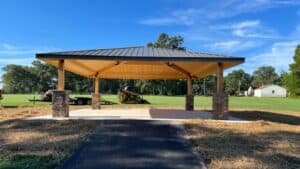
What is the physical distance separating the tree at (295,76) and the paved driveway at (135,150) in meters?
54.8

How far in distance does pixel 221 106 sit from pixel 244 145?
448 cm

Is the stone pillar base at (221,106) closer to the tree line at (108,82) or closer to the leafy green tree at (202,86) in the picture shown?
the tree line at (108,82)

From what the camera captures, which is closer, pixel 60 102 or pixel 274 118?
pixel 60 102

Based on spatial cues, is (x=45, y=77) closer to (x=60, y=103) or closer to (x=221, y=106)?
(x=60, y=103)

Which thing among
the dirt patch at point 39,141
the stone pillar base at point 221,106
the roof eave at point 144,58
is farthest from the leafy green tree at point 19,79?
the stone pillar base at point 221,106

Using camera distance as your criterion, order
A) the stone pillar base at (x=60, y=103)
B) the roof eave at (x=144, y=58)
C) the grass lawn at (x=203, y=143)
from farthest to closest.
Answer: the stone pillar base at (x=60, y=103)
the roof eave at (x=144, y=58)
the grass lawn at (x=203, y=143)

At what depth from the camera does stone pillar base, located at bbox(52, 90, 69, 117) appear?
12.0 m

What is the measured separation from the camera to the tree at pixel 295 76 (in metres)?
58.3

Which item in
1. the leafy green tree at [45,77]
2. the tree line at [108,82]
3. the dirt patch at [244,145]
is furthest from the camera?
the leafy green tree at [45,77]

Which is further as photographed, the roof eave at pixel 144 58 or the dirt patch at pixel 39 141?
Answer: the roof eave at pixel 144 58

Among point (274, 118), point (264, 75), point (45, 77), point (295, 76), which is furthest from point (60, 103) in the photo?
point (264, 75)

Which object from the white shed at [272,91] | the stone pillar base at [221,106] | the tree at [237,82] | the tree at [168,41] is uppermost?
the tree at [168,41]

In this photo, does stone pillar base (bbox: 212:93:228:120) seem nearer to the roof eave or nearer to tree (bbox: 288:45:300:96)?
the roof eave

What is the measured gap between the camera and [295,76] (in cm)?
5900
